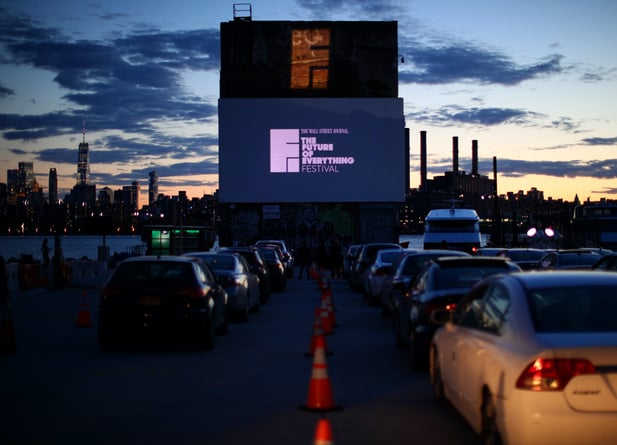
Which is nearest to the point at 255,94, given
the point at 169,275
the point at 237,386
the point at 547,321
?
the point at 169,275

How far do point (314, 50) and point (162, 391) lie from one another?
60.0 meters

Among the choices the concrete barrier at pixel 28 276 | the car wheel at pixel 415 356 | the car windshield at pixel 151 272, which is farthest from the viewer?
the concrete barrier at pixel 28 276

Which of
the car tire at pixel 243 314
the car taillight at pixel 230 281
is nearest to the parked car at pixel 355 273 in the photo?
the car tire at pixel 243 314

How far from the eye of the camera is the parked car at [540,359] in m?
6.50

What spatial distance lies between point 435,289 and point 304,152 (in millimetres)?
52879

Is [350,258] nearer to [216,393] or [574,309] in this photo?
[216,393]

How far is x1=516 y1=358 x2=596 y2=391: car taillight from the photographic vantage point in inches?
257

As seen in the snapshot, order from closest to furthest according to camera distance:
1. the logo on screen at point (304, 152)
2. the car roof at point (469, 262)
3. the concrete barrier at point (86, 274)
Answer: the car roof at point (469, 262), the concrete barrier at point (86, 274), the logo on screen at point (304, 152)

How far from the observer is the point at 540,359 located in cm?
663

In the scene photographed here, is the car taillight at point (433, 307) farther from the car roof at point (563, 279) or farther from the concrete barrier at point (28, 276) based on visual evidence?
the concrete barrier at point (28, 276)

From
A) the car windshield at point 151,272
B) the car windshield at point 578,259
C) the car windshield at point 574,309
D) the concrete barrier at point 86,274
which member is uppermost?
the car windshield at point 574,309

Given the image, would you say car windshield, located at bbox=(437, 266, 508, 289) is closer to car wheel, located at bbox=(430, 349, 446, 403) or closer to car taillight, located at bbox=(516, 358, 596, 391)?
car wheel, located at bbox=(430, 349, 446, 403)

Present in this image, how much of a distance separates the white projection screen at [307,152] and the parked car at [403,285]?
4282 cm

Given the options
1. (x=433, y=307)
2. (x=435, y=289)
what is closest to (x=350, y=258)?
(x=435, y=289)
